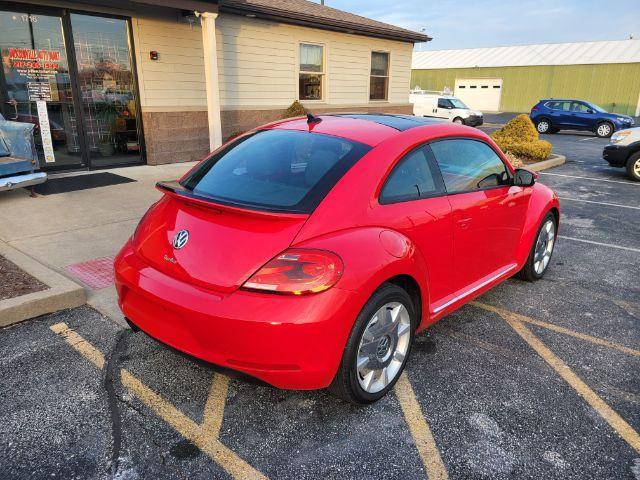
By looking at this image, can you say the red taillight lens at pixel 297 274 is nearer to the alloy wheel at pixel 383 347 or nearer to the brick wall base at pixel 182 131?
the alloy wheel at pixel 383 347

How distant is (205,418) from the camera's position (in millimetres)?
2670

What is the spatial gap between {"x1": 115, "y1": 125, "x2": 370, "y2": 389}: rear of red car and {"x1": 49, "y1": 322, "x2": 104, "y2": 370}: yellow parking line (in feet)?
1.97

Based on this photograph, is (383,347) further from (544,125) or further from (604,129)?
(544,125)

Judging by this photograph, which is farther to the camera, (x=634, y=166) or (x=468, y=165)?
(x=634, y=166)

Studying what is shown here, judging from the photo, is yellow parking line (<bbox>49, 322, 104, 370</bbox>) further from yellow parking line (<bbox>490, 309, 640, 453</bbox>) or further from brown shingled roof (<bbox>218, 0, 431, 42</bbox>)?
brown shingled roof (<bbox>218, 0, 431, 42</bbox>)

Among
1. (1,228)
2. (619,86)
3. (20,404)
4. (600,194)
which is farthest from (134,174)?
(619,86)

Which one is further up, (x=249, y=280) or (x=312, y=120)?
(x=312, y=120)

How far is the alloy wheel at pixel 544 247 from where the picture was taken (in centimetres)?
466

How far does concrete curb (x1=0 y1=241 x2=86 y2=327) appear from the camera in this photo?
3618mm

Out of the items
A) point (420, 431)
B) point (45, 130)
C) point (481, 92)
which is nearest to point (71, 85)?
point (45, 130)

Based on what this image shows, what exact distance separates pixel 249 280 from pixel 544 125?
80.6ft

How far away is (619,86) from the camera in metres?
34.9

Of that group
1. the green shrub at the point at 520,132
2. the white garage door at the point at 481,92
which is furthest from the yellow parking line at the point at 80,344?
the white garage door at the point at 481,92

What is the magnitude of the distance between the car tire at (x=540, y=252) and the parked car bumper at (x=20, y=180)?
6.65 metres
